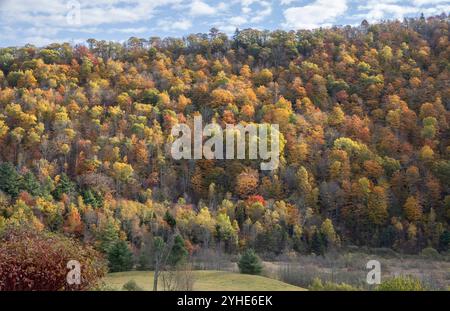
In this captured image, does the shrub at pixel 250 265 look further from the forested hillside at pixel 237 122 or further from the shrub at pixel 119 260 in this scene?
the shrub at pixel 119 260

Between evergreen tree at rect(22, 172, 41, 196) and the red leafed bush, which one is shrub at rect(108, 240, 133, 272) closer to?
the red leafed bush

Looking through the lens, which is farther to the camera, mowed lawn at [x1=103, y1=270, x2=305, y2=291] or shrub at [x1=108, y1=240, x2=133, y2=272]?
shrub at [x1=108, y1=240, x2=133, y2=272]

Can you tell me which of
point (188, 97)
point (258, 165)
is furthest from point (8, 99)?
point (258, 165)

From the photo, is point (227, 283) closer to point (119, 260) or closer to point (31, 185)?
point (119, 260)

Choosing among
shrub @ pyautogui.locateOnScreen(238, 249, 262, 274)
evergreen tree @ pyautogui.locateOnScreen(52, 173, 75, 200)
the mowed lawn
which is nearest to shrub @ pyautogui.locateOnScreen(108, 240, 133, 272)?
the mowed lawn

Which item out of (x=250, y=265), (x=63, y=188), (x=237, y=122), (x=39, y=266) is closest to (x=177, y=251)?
(x=250, y=265)

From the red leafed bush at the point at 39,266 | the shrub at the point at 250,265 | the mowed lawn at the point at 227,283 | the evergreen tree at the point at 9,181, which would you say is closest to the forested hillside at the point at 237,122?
the evergreen tree at the point at 9,181
